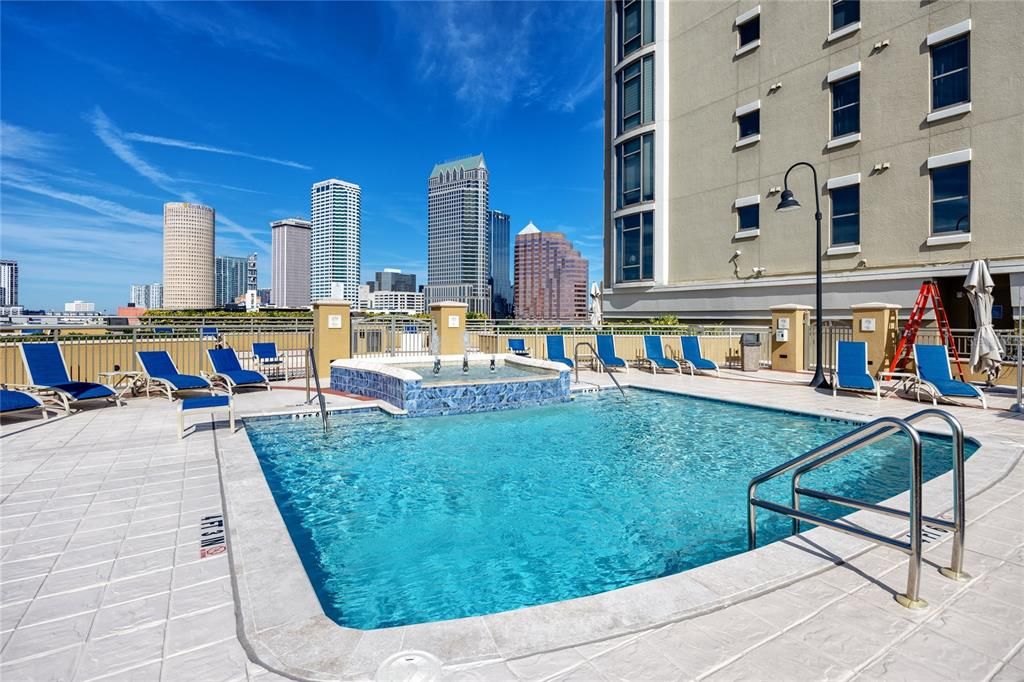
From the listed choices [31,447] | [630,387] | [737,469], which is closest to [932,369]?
[630,387]

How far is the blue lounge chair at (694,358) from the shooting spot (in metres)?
15.0

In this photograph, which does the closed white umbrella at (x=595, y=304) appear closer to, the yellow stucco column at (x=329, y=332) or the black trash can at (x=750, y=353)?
the black trash can at (x=750, y=353)

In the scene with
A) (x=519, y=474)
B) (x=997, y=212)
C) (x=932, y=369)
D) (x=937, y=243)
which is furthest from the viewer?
(x=937, y=243)

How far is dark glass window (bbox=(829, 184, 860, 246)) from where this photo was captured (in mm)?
17578

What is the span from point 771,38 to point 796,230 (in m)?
7.92

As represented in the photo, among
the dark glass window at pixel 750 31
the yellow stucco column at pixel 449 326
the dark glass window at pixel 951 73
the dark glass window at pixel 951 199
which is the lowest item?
the yellow stucco column at pixel 449 326

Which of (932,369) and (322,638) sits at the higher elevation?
(932,369)

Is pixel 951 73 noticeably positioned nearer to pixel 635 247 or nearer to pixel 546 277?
pixel 635 247

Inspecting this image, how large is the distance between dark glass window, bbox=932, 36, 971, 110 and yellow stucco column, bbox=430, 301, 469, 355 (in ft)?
53.3

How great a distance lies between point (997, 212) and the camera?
1441cm

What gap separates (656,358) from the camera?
50.3 ft

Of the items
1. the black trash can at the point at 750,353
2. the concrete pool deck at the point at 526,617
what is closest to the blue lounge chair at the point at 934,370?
the black trash can at the point at 750,353

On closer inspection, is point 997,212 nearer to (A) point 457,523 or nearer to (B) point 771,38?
(B) point 771,38

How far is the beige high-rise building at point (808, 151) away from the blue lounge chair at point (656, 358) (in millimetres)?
5875
